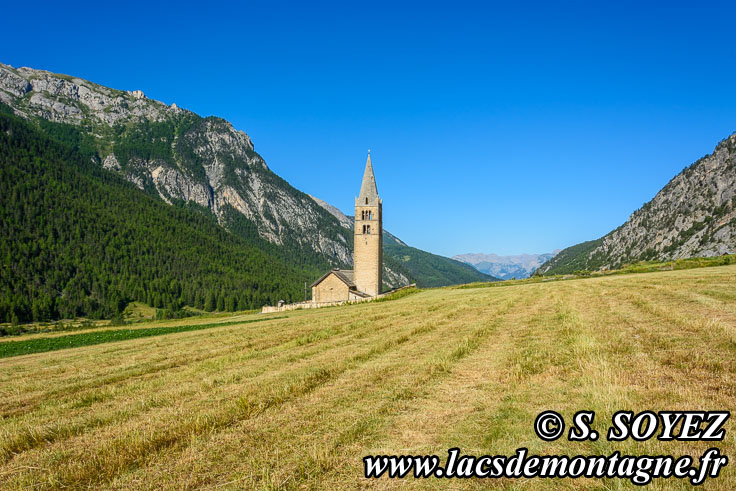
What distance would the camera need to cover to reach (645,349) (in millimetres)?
11086

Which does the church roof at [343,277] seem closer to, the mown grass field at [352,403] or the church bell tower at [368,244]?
the church bell tower at [368,244]

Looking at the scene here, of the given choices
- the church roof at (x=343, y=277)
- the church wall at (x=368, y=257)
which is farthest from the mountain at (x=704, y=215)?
the church roof at (x=343, y=277)

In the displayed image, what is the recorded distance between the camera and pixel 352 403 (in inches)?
349

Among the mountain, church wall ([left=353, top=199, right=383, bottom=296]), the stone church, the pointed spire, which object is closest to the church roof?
the stone church

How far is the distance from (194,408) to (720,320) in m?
16.2

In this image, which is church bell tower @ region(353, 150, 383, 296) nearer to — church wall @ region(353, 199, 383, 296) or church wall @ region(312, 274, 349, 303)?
church wall @ region(353, 199, 383, 296)

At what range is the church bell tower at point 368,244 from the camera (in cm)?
8131

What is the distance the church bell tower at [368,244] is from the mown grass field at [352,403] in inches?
2551

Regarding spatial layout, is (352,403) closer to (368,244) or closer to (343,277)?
(343,277)

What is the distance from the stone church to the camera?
80.1 meters

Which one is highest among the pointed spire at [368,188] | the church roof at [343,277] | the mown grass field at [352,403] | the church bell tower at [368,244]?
the pointed spire at [368,188]

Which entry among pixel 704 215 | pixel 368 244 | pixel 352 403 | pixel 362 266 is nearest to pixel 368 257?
pixel 362 266

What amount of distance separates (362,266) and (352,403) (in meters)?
73.0

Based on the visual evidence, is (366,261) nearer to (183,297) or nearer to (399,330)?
(399,330)
